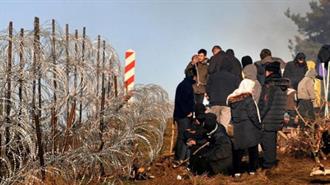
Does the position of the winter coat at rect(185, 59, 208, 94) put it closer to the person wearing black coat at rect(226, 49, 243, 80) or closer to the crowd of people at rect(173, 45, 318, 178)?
the person wearing black coat at rect(226, 49, 243, 80)

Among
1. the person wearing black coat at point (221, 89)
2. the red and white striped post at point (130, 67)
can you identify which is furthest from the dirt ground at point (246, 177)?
the red and white striped post at point (130, 67)

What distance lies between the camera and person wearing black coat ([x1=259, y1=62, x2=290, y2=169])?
9062 millimetres

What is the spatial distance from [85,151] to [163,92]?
2913 millimetres

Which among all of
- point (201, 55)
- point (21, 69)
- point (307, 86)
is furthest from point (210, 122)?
point (307, 86)

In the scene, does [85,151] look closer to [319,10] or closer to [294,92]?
[294,92]

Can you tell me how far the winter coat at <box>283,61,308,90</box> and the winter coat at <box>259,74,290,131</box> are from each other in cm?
349

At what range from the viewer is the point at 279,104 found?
909 centimetres

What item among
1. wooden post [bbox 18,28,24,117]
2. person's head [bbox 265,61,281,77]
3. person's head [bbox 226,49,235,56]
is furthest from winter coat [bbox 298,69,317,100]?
wooden post [bbox 18,28,24,117]

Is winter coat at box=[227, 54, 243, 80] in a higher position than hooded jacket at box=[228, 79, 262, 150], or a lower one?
higher

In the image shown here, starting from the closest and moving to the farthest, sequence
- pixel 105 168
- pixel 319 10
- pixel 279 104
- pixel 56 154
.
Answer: pixel 56 154, pixel 105 168, pixel 279 104, pixel 319 10

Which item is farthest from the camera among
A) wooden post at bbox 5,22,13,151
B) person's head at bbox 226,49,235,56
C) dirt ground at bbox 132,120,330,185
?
person's head at bbox 226,49,235,56

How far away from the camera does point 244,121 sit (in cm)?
898

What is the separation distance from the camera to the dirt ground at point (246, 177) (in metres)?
8.35

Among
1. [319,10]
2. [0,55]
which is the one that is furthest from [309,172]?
[319,10]
